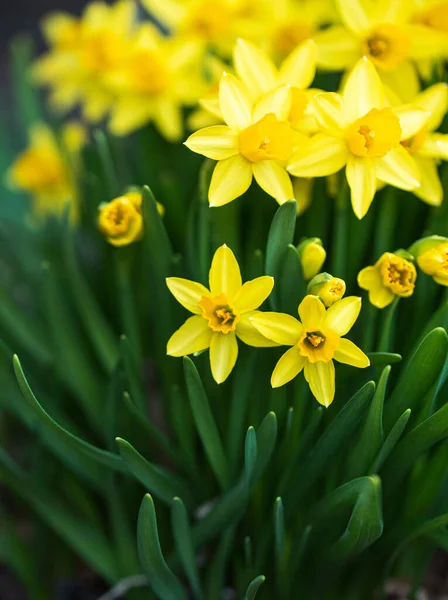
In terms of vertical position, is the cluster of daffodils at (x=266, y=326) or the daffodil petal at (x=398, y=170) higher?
the daffodil petal at (x=398, y=170)

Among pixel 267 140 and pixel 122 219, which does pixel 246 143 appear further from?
pixel 122 219

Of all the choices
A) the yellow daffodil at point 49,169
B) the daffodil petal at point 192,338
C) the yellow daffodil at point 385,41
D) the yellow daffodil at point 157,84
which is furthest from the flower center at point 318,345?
the yellow daffodil at point 49,169

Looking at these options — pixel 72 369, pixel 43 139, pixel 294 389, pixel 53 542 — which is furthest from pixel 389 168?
pixel 43 139

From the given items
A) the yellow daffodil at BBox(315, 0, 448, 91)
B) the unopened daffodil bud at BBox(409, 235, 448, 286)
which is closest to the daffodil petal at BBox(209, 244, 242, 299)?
the unopened daffodil bud at BBox(409, 235, 448, 286)

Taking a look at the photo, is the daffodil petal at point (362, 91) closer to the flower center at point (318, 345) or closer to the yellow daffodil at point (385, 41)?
the yellow daffodil at point (385, 41)

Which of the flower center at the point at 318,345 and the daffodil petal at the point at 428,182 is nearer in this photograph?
the flower center at the point at 318,345

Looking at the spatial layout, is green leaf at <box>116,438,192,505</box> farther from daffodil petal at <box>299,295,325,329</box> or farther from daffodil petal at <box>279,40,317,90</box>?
daffodil petal at <box>279,40,317,90</box>
